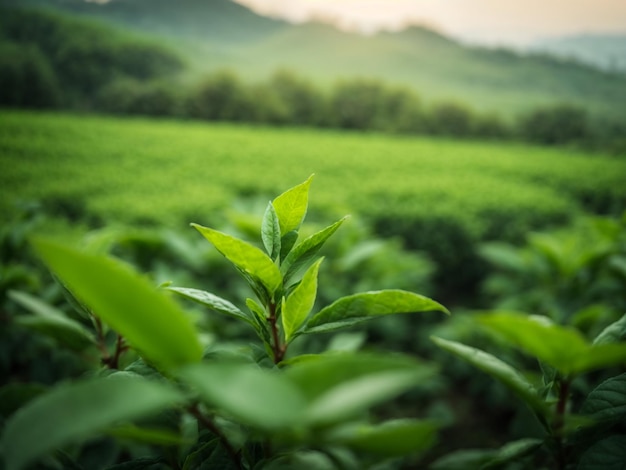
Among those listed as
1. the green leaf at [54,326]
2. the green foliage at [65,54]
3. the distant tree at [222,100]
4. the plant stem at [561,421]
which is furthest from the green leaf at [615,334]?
the distant tree at [222,100]

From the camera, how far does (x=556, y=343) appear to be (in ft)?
1.45

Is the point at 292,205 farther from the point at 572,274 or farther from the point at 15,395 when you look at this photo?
the point at 572,274

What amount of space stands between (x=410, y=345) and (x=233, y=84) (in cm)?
2035

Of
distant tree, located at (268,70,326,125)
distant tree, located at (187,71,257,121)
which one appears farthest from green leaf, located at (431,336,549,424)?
distant tree, located at (268,70,326,125)

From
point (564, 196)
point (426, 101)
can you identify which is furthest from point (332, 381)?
point (426, 101)

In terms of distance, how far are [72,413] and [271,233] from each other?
0.38 meters

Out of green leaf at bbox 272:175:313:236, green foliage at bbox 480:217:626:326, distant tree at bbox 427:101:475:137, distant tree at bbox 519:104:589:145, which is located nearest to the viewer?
green leaf at bbox 272:175:313:236

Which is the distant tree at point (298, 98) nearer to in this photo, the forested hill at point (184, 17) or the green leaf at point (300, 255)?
the forested hill at point (184, 17)

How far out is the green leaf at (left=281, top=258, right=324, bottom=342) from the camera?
1.94ft

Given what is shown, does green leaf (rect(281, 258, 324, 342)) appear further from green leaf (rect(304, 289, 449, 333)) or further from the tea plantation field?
the tea plantation field

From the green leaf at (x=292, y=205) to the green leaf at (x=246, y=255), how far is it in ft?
0.36

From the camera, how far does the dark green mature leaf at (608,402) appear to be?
588mm

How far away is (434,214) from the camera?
4742 mm

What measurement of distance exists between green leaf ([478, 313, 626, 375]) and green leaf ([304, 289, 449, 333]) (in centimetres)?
13
